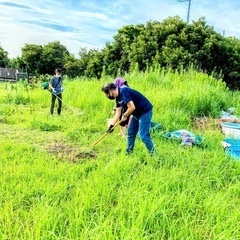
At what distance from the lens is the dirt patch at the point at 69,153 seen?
474 cm

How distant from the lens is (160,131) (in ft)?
21.0

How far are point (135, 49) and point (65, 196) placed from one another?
1953cm

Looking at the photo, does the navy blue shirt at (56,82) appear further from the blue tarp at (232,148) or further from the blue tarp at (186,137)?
the blue tarp at (232,148)

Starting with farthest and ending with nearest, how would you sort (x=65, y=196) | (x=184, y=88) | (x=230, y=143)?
1. (x=184, y=88)
2. (x=230, y=143)
3. (x=65, y=196)

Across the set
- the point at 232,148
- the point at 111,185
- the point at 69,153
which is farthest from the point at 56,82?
the point at 111,185

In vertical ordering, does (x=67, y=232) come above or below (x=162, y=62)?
below

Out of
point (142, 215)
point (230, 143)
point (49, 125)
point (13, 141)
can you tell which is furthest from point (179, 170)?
point (49, 125)

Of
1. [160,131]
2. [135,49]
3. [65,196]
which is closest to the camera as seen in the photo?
[65,196]

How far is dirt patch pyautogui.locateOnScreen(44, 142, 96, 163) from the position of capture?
4.74m

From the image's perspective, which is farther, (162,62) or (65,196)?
(162,62)

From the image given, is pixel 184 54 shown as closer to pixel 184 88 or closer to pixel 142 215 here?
pixel 184 88

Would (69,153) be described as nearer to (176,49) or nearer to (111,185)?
(111,185)

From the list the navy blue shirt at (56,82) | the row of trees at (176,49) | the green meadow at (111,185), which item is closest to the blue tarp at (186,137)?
the green meadow at (111,185)

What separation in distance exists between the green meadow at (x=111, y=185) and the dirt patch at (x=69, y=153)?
2cm
